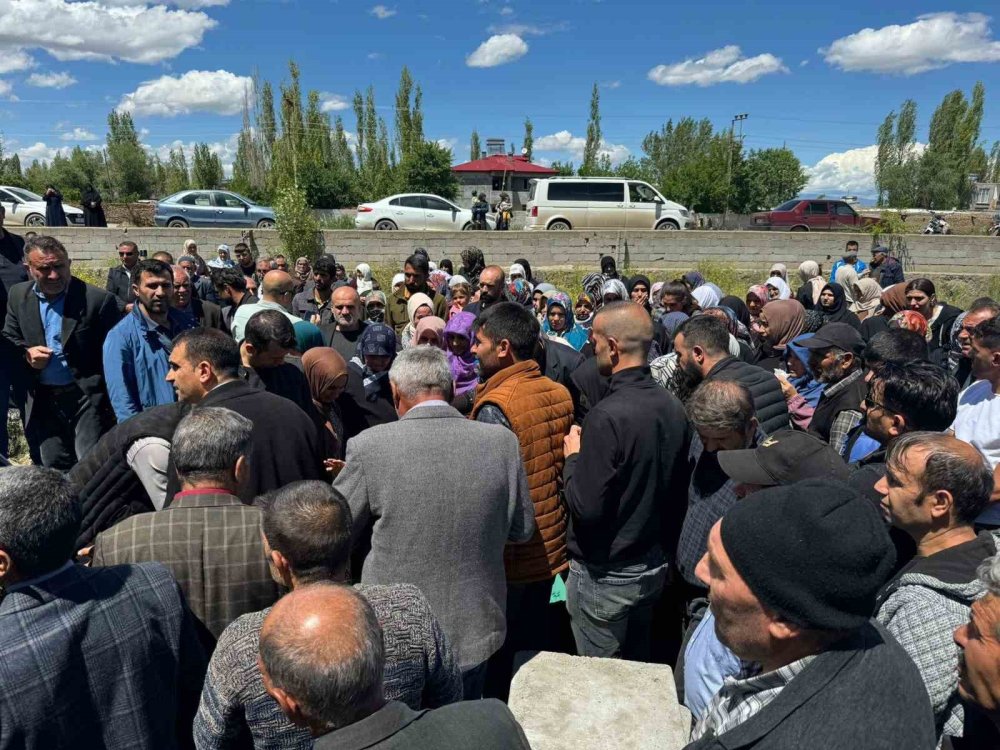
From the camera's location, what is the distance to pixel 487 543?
2346mm

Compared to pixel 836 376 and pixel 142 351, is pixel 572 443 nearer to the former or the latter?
pixel 836 376

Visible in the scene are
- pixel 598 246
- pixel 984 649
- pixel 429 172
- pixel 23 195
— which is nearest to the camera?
pixel 984 649

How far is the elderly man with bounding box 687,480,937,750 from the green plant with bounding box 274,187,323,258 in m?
14.8

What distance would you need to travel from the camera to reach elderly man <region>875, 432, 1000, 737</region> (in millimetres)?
1775

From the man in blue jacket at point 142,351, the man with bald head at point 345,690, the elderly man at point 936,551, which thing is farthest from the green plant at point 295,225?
the man with bald head at point 345,690

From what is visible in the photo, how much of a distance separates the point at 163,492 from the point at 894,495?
2553 mm

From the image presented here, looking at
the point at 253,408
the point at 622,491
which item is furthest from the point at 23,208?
the point at 622,491

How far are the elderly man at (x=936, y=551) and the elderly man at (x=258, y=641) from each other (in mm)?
1255

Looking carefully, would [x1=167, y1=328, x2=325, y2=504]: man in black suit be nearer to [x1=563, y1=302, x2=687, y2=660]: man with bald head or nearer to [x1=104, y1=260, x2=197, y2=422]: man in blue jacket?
[x1=563, y1=302, x2=687, y2=660]: man with bald head

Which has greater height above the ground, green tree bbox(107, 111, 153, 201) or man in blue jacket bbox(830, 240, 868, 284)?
green tree bbox(107, 111, 153, 201)

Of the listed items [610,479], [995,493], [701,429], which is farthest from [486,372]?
[995,493]

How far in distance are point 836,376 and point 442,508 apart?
9.33 feet

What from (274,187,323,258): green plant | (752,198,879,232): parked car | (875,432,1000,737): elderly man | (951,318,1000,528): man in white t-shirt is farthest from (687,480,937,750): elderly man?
(752,198,879,232): parked car

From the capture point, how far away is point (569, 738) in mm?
2129
